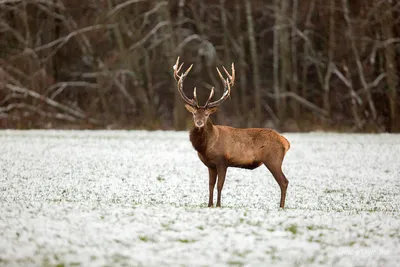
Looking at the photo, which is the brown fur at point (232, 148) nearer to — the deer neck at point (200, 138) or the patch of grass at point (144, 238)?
the deer neck at point (200, 138)

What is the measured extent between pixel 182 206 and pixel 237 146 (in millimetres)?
1330

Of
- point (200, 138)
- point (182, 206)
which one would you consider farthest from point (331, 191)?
point (200, 138)

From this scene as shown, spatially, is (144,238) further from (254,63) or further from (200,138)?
(254,63)

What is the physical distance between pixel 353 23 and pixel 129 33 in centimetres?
1088

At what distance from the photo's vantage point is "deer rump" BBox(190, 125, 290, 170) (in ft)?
38.6

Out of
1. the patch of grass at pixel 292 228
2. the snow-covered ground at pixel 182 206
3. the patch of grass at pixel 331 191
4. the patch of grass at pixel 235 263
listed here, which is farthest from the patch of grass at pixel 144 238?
the patch of grass at pixel 331 191

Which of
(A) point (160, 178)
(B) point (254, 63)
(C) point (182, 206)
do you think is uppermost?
(B) point (254, 63)

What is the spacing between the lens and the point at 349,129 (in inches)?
1297

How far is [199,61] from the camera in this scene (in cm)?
3778

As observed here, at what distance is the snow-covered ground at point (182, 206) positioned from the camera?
319 inches

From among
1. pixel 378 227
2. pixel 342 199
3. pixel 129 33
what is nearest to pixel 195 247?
Answer: pixel 378 227

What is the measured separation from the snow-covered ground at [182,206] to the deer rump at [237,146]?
87cm

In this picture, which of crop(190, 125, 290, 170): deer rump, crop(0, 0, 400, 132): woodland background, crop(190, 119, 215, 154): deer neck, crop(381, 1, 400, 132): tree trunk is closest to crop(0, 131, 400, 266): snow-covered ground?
crop(190, 125, 290, 170): deer rump

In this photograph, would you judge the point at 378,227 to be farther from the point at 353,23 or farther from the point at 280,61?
the point at 280,61
